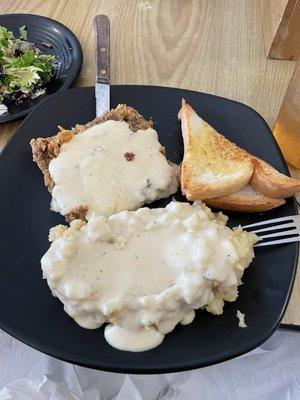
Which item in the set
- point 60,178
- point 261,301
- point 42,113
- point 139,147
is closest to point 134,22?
point 42,113

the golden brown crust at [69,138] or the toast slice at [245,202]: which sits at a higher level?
the golden brown crust at [69,138]

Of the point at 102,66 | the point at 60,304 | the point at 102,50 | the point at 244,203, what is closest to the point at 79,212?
the point at 60,304

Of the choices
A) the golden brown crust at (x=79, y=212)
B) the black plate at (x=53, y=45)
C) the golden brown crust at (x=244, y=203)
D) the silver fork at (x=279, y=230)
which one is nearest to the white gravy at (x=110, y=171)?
the golden brown crust at (x=79, y=212)

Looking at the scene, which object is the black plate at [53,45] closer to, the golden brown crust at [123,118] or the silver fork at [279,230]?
the golden brown crust at [123,118]

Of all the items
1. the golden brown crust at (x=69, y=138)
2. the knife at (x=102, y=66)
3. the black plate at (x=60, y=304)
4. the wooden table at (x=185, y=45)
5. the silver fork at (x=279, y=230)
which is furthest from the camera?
the wooden table at (x=185, y=45)

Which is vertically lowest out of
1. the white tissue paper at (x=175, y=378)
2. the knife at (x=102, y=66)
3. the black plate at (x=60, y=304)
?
the white tissue paper at (x=175, y=378)

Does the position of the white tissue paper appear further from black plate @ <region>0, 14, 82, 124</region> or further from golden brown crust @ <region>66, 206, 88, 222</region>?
black plate @ <region>0, 14, 82, 124</region>

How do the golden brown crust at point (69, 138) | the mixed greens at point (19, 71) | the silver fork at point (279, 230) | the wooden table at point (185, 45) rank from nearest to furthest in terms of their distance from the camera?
1. the silver fork at point (279, 230)
2. the golden brown crust at point (69, 138)
3. the mixed greens at point (19, 71)
4. the wooden table at point (185, 45)
